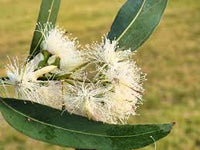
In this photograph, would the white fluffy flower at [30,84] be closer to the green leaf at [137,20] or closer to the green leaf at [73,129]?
the green leaf at [73,129]

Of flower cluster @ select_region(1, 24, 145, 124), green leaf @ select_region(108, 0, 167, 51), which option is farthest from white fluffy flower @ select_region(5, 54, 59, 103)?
green leaf @ select_region(108, 0, 167, 51)

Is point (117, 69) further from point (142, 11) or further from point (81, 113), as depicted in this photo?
point (142, 11)

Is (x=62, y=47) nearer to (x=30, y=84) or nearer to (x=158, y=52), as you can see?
(x=30, y=84)

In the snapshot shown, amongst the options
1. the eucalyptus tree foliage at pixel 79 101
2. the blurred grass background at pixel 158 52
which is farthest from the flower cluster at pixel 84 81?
the blurred grass background at pixel 158 52

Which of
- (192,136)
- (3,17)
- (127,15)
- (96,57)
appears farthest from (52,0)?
(3,17)

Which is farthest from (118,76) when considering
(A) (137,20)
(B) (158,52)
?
(B) (158,52)

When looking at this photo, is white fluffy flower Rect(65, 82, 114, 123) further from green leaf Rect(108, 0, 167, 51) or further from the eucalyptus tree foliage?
green leaf Rect(108, 0, 167, 51)
